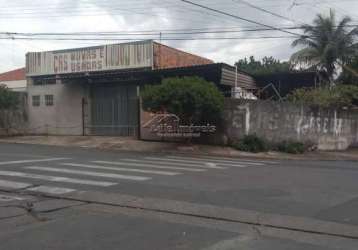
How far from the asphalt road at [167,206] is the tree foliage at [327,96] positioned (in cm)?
1265

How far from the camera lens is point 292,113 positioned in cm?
2648

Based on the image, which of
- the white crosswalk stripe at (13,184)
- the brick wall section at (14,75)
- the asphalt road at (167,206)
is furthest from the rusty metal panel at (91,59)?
the white crosswalk stripe at (13,184)

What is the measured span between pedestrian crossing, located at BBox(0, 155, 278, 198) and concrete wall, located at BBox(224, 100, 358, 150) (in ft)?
25.6

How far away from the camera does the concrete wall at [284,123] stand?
25.0 meters

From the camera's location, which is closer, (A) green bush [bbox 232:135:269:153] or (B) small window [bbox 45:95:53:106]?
(A) green bush [bbox 232:135:269:153]

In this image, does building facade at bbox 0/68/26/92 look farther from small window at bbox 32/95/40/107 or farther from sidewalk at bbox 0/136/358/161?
sidewalk at bbox 0/136/358/161

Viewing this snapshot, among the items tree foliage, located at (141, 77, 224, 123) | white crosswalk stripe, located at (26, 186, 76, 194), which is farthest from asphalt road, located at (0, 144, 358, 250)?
tree foliage, located at (141, 77, 224, 123)

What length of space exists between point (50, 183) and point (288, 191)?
524cm

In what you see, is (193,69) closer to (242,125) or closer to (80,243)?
(242,125)

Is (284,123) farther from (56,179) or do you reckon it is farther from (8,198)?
(8,198)

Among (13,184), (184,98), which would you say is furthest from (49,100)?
(13,184)

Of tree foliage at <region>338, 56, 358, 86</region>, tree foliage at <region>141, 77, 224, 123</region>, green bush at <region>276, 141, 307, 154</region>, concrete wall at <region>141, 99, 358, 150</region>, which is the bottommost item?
green bush at <region>276, 141, 307, 154</region>

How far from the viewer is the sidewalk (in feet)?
77.2

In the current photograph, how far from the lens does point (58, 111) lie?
32500 mm
